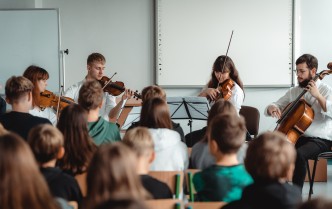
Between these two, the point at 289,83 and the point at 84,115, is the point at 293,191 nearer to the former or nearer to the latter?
the point at 84,115

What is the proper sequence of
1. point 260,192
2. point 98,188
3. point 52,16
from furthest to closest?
point 52,16
point 260,192
point 98,188

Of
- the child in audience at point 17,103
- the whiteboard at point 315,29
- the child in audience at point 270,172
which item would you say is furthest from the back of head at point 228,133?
the whiteboard at point 315,29

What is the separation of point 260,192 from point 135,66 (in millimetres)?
5274

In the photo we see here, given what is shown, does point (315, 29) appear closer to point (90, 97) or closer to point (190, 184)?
point (90, 97)

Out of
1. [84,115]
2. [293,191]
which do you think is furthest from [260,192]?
[84,115]

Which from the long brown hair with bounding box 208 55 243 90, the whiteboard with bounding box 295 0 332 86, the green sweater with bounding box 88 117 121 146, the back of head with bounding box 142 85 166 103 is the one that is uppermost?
the whiteboard with bounding box 295 0 332 86

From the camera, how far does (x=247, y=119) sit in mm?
6531

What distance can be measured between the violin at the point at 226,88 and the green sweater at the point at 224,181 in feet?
10.1

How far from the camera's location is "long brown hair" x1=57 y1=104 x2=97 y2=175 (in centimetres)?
329

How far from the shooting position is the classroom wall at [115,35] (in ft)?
24.7

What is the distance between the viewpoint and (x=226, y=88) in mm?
5992

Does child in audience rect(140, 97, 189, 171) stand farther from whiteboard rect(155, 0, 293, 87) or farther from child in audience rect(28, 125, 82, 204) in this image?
whiteboard rect(155, 0, 293, 87)

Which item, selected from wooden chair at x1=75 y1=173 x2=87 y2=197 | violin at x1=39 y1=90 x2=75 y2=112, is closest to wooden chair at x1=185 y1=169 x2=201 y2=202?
wooden chair at x1=75 y1=173 x2=87 y2=197

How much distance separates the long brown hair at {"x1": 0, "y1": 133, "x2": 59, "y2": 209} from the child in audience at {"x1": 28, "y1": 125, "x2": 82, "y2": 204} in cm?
73
